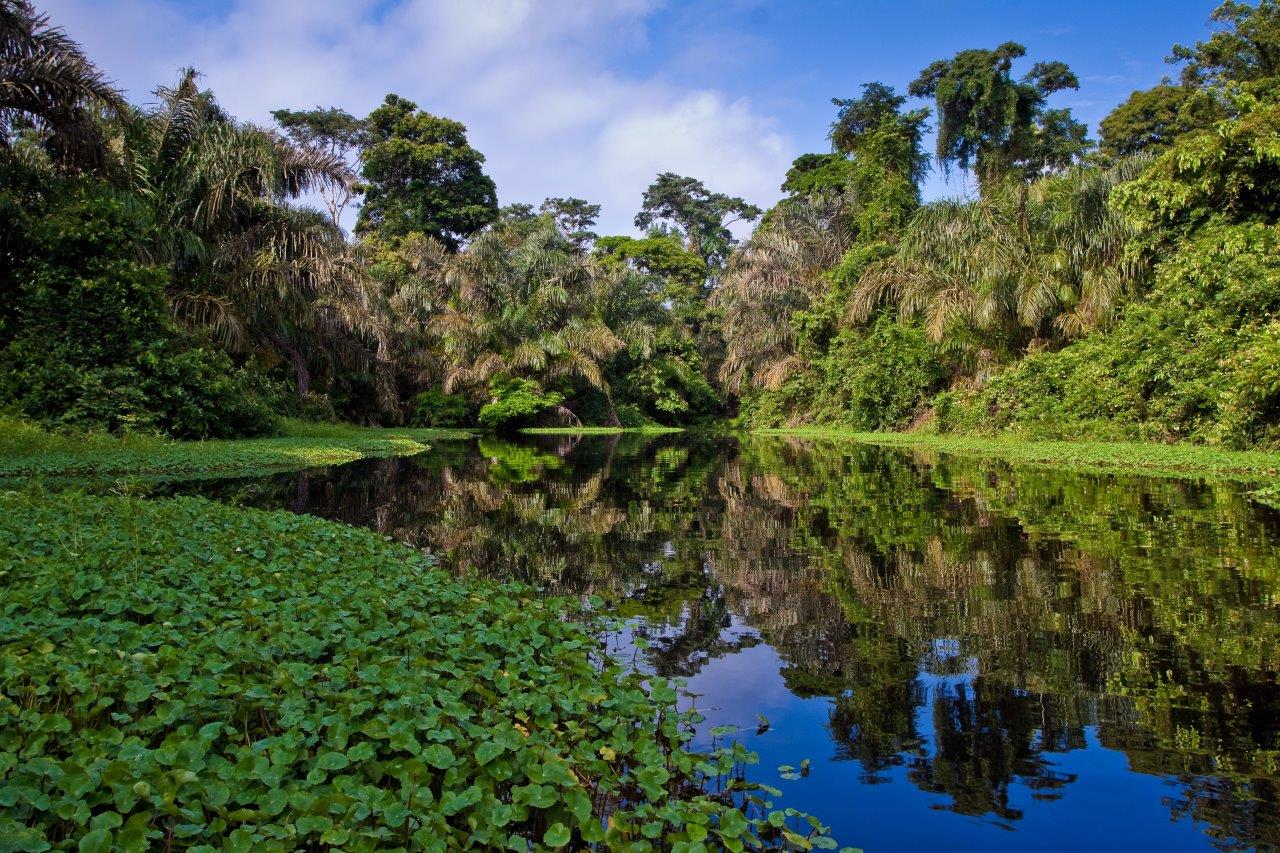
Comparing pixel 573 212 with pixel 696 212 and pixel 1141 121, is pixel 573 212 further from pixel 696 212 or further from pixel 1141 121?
pixel 1141 121

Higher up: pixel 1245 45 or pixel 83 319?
pixel 1245 45

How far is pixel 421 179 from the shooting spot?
46.0 metres

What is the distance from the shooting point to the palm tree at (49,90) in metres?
13.9

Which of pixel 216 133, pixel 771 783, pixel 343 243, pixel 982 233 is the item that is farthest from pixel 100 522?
pixel 982 233

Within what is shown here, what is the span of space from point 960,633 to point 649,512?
6205mm

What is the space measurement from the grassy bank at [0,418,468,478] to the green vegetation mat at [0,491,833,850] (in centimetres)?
678

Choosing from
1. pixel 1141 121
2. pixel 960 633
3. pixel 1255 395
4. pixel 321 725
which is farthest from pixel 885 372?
pixel 321 725

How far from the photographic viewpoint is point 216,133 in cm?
1931

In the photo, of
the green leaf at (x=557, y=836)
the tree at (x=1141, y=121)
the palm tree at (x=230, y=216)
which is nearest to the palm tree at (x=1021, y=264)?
the tree at (x=1141, y=121)

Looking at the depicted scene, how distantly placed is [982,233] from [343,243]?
19194 mm

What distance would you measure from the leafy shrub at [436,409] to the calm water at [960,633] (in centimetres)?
2336

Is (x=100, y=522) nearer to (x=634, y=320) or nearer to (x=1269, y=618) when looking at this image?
(x=1269, y=618)

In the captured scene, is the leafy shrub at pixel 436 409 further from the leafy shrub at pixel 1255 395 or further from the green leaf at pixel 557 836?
the green leaf at pixel 557 836

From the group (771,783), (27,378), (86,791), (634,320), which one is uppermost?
(634,320)
